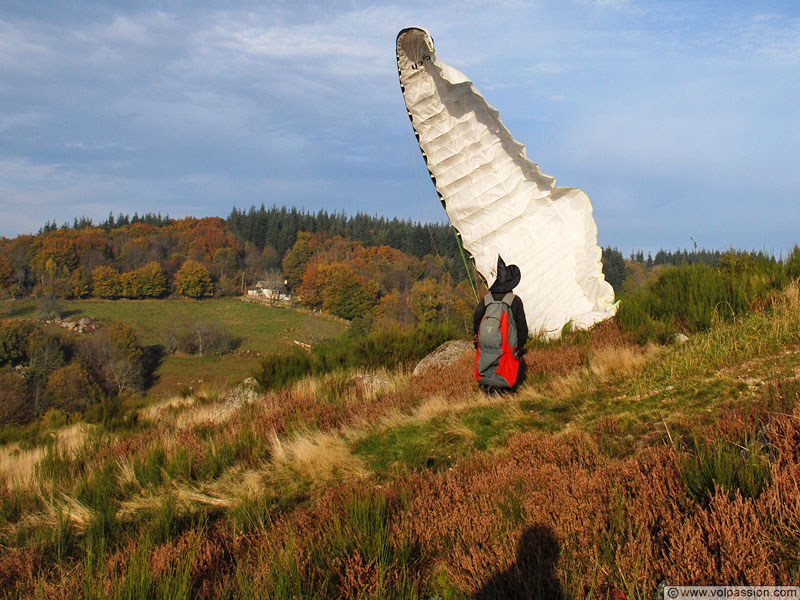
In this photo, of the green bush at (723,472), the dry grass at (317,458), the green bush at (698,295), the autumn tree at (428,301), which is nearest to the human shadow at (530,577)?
the green bush at (723,472)

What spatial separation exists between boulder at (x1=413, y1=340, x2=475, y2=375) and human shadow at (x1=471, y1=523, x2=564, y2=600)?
7.15 metres

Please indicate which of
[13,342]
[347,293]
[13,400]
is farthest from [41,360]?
[347,293]

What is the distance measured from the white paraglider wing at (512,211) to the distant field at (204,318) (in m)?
61.2

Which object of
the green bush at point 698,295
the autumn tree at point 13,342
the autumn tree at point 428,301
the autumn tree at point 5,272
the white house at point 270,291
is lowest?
the autumn tree at point 13,342

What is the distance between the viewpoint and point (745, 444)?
3.45 meters

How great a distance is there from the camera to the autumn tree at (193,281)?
110250 millimetres

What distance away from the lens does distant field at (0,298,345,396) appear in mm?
73938

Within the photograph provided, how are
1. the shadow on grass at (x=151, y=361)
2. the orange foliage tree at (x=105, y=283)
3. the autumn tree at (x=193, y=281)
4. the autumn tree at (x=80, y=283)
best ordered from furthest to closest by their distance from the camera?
the autumn tree at (x=193, y=281) < the orange foliage tree at (x=105, y=283) < the autumn tree at (x=80, y=283) < the shadow on grass at (x=151, y=361)

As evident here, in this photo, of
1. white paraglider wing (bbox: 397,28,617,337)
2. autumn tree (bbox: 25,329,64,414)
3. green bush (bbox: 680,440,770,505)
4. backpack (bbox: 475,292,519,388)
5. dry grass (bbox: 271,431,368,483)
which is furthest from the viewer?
autumn tree (bbox: 25,329,64,414)

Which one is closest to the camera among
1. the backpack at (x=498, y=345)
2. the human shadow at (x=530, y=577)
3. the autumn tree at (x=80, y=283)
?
the human shadow at (x=530, y=577)

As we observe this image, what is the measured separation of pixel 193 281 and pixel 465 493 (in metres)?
115

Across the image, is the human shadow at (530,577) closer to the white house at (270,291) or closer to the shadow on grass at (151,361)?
the shadow on grass at (151,361)

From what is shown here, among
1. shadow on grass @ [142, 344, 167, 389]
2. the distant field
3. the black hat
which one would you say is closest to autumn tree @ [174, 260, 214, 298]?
the distant field

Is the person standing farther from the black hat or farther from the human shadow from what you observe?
the human shadow
